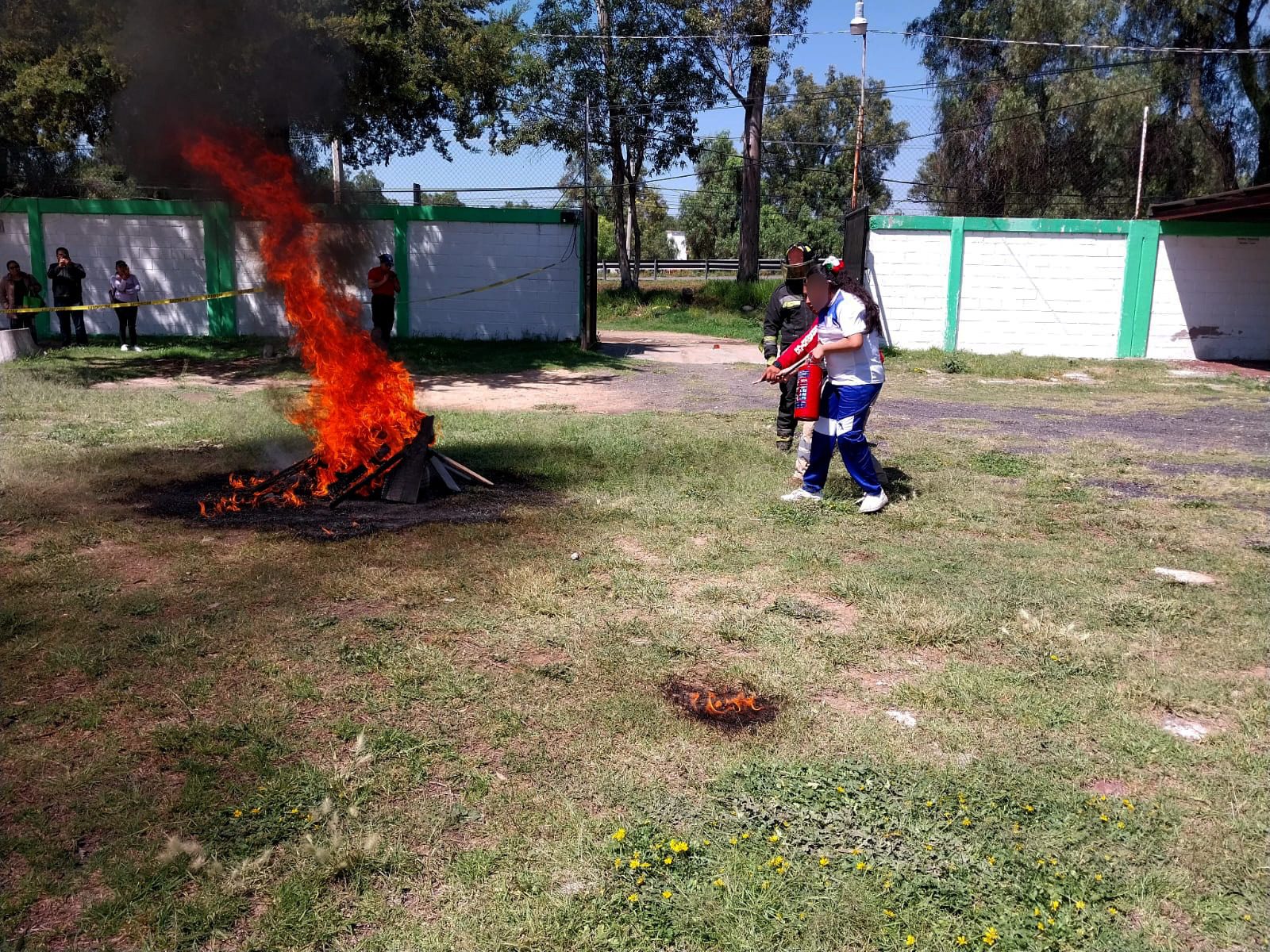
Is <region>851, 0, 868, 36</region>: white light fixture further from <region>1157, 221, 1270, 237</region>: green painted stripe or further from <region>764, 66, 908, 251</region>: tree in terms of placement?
<region>764, 66, 908, 251</region>: tree

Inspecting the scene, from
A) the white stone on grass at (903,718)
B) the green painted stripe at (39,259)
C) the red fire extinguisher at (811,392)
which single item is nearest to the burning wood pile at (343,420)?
the red fire extinguisher at (811,392)

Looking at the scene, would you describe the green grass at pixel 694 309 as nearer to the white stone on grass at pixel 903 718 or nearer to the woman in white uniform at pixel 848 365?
the woman in white uniform at pixel 848 365

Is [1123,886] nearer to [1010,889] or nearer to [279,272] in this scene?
[1010,889]

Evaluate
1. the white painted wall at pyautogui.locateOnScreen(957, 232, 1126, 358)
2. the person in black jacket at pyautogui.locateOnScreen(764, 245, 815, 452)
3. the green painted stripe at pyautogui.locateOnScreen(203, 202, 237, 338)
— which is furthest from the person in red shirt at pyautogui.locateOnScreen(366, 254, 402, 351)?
the white painted wall at pyautogui.locateOnScreen(957, 232, 1126, 358)

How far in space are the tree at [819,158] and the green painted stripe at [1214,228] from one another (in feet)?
101

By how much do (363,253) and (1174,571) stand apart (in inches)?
301

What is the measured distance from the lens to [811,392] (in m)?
7.12

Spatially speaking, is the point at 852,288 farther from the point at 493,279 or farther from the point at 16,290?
the point at 16,290

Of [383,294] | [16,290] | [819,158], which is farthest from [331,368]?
[819,158]

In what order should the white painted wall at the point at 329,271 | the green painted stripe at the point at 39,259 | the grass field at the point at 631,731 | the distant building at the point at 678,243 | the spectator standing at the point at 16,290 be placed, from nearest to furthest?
the grass field at the point at 631,731 → the white painted wall at the point at 329,271 → the spectator standing at the point at 16,290 → the green painted stripe at the point at 39,259 → the distant building at the point at 678,243

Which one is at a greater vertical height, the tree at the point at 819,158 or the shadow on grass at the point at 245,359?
the tree at the point at 819,158

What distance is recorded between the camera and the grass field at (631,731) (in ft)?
9.23

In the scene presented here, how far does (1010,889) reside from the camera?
9.56 feet

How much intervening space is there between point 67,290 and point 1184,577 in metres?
18.6
